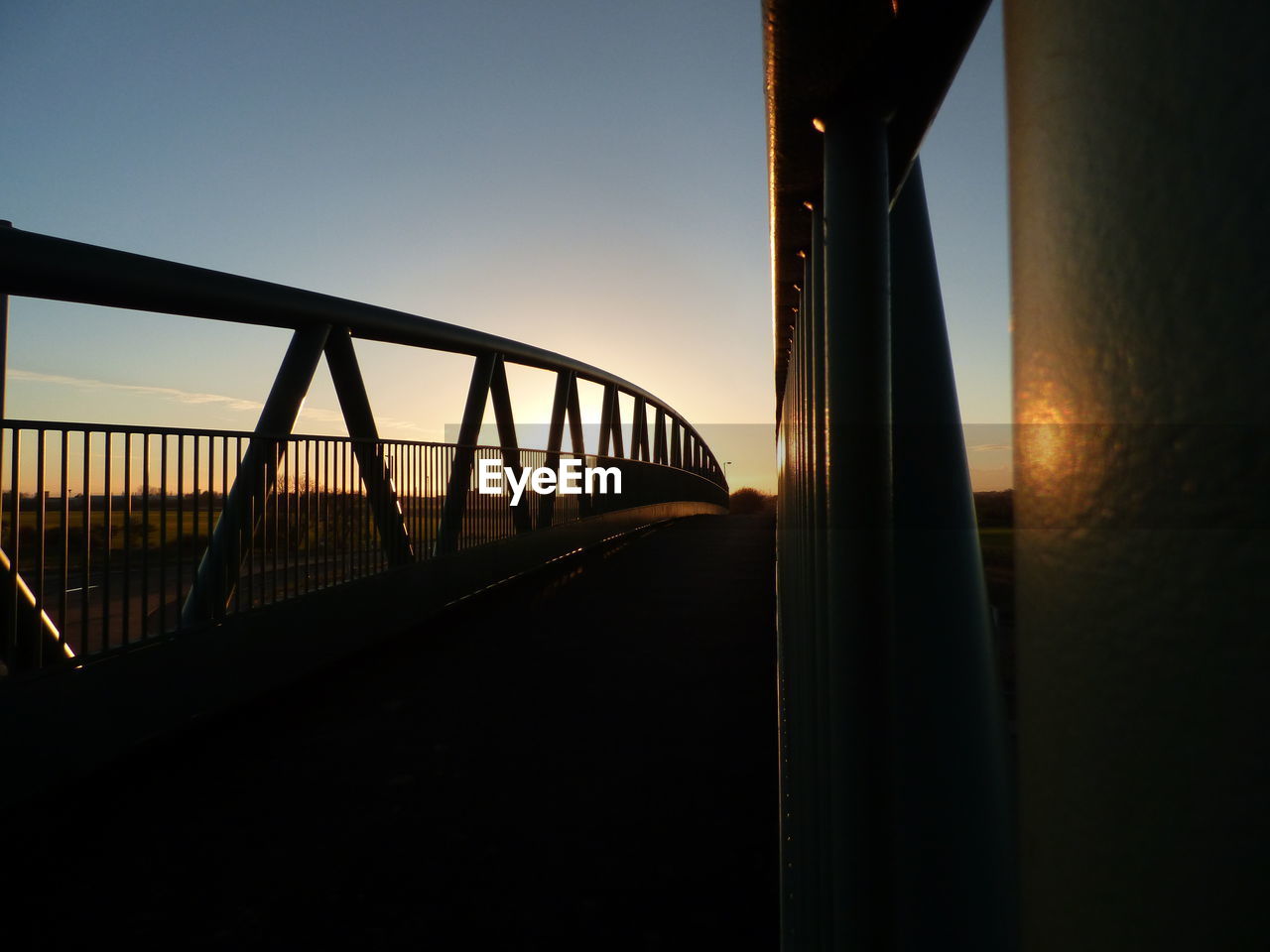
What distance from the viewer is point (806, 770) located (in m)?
1.82

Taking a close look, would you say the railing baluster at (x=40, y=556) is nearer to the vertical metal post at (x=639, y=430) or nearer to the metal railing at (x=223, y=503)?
the metal railing at (x=223, y=503)

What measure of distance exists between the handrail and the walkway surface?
2.46 metres

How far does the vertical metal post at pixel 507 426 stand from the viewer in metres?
10.8

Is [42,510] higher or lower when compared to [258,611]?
higher

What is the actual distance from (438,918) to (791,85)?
271 centimetres

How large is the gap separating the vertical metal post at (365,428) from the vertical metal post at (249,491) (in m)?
0.51

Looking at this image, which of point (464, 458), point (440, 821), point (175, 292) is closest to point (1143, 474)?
point (440, 821)

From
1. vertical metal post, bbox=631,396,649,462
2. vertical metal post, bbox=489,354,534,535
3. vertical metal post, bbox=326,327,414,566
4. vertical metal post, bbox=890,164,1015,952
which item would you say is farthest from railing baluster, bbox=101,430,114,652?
vertical metal post, bbox=631,396,649,462

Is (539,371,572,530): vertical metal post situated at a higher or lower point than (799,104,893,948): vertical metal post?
higher

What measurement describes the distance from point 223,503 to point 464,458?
406cm

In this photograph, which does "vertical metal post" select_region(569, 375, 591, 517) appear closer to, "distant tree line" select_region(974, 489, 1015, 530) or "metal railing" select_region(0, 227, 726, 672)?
"metal railing" select_region(0, 227, 726, 672)

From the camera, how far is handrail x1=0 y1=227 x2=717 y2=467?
158 inches

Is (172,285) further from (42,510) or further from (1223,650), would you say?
(1223,650)

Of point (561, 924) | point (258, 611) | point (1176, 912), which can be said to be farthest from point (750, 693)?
point (1176, 912)
